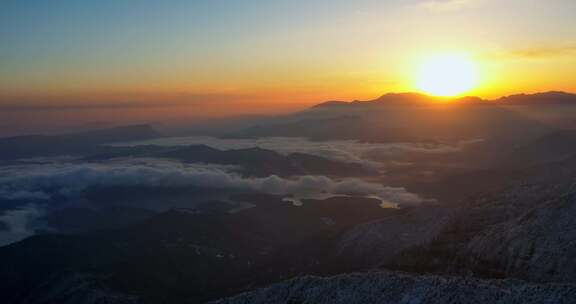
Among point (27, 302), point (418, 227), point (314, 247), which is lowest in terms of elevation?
point (27, 302)

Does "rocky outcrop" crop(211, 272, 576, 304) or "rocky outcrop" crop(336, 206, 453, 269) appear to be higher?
"rocky outcrop" crop(211, 272, 576, 304)

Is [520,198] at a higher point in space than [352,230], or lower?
higher

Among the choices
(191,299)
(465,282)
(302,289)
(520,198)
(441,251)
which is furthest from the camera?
Answer: (191,299)

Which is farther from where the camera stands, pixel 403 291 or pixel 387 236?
pixel 387 236

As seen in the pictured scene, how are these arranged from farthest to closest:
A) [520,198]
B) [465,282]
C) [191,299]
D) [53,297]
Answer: [53,297] → [191,299] → [520,198] → [465,282]

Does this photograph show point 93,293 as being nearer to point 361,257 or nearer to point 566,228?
point 361,257

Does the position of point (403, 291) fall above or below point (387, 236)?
above

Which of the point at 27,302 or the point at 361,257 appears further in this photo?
the point at 27,302

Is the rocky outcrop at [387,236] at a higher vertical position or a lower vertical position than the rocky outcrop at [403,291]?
lower

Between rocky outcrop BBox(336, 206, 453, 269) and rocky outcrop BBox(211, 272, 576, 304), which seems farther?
rocky outcrop BBox(336, 206, 453, 269)

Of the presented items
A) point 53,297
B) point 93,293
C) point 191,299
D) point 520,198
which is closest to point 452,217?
point 520,198

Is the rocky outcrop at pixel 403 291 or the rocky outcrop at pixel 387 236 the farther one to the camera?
the rocky outcrop at pixel 387 236
